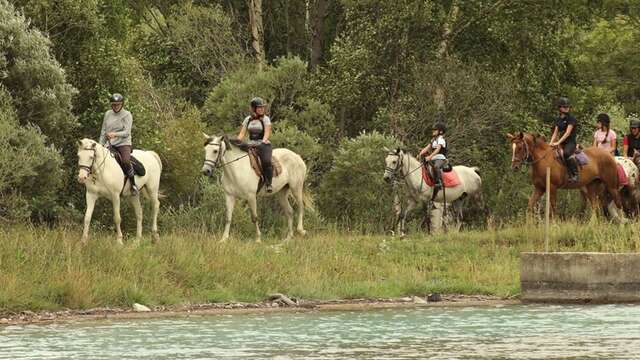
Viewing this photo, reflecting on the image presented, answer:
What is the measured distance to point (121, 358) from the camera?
59.2 ft

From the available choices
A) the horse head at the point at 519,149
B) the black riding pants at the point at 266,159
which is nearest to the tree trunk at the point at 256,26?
the horse head at the point at 519,149

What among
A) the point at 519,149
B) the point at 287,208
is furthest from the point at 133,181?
the point at 519,149

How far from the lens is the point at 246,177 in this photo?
1259 inches

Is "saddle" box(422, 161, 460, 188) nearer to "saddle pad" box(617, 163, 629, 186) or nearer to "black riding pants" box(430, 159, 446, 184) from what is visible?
"black riding pants" box(430, 159, 446, 184)

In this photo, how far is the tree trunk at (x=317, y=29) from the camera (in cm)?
5031

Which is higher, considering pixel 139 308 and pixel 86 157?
pixel 86 157

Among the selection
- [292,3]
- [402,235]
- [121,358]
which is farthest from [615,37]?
[121,358]

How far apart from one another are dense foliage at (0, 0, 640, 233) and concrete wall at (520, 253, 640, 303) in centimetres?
931

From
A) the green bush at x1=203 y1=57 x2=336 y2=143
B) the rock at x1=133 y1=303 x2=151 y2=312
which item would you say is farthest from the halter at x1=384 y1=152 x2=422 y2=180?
the rock at x1=133 y1=303 x2=151 y2=312

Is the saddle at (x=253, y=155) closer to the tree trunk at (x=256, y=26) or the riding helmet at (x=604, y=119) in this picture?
the riding helmet at (x=604, y=119)

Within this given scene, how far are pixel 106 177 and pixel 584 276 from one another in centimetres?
951

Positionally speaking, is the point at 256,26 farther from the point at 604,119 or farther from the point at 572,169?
the point at 572,169

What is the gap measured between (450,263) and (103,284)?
7.24 m

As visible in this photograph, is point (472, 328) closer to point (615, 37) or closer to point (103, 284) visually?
point (103, 284)
